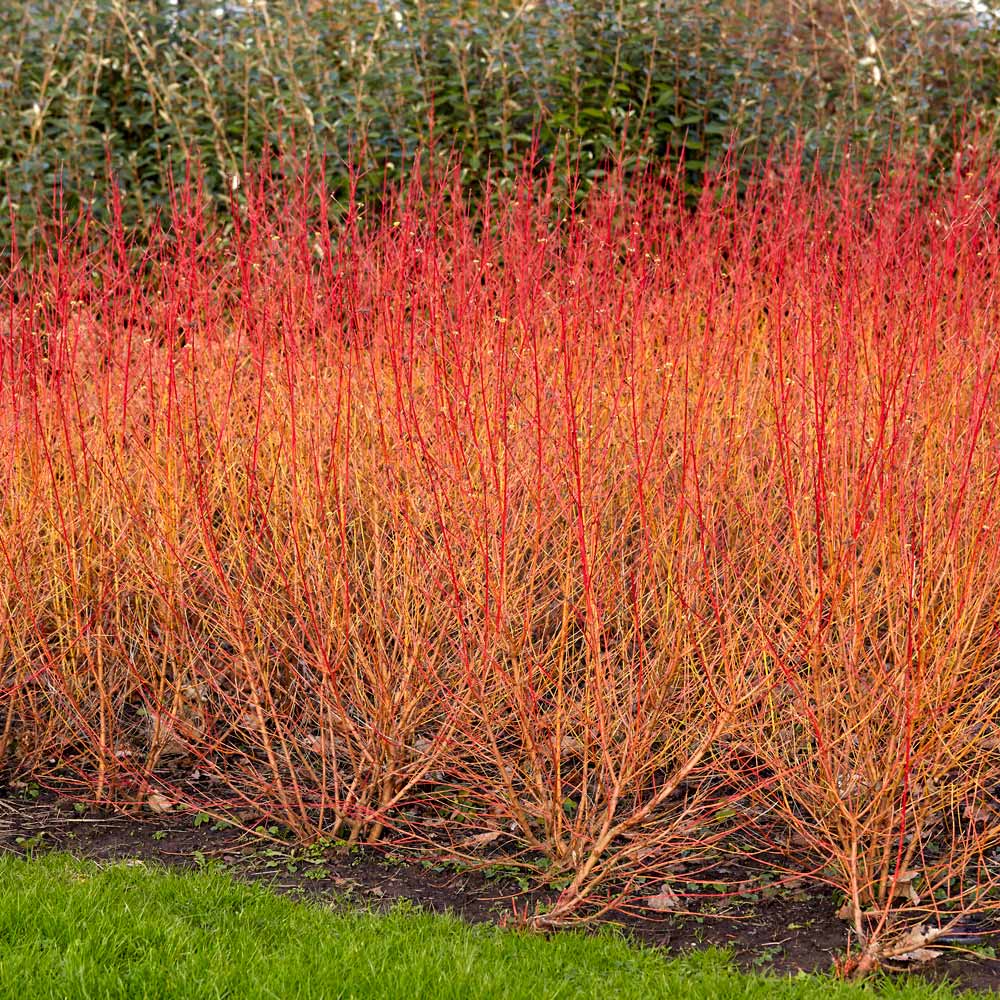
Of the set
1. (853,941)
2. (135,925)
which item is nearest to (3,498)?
(135,925)

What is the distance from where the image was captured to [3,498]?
4.09 metres

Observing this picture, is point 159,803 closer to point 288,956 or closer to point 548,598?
point 288,956

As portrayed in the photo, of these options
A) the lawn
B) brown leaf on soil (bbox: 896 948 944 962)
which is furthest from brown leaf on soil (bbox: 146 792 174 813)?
brown leaf on soil (bbox: 896 948 944 962)

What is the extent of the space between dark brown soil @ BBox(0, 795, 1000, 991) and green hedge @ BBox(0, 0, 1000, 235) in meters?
3.62

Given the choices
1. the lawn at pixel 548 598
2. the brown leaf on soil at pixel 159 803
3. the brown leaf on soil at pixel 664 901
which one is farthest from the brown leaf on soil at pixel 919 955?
the brown leaf on soil at pixel 159 803

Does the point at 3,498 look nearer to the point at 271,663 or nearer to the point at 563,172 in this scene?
the point at 271,663

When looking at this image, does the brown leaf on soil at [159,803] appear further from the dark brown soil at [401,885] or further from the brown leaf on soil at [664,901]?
the brown leaf on soil at [664,901]

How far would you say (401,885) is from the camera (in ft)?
11.0

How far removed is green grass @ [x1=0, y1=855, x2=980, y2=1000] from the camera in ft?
8.83

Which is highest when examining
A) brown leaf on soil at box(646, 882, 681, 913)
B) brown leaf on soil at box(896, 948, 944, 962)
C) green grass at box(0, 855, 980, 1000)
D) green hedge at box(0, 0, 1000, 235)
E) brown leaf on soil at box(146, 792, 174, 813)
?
green hedge at box(0, 0, 1000, 235)

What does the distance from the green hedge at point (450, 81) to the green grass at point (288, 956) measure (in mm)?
4102

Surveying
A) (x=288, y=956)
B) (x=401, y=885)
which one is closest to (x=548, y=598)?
(x=401, y=885)

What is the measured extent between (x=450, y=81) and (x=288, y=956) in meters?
5.09

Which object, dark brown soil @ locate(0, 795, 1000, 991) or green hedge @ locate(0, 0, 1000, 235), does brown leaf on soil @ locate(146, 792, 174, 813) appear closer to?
dark brown soil @ locate(0, 795, 1000, 991)
